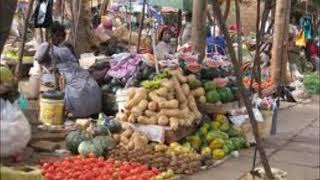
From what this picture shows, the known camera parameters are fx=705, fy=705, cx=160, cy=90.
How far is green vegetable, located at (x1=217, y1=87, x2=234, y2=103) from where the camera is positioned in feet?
32.0

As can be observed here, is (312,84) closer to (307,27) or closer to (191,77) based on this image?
(307,27)

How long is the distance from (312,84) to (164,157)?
9.66 metres

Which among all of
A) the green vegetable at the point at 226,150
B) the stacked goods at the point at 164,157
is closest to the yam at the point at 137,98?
the stacked goods at the point at 164,157

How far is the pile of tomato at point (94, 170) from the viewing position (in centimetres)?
710

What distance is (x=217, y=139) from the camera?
9156mm

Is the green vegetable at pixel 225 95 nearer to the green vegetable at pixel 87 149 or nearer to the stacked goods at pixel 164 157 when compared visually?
the stacked goods at pixel 164 157

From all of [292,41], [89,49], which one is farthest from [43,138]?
[292,41]

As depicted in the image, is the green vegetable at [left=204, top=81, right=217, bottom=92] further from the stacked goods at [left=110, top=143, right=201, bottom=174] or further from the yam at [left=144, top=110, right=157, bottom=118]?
the stacked goods at [left=110, top=143, right=201, bottom=174]

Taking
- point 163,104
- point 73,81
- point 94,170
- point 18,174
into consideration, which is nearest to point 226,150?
point 163,104

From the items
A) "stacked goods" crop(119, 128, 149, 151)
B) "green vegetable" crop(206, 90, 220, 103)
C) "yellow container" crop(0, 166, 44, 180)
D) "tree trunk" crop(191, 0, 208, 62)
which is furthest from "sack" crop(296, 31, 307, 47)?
"yellow container" crop(0, 166, 44, 180)

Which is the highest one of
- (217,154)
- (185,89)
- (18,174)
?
(18,174)

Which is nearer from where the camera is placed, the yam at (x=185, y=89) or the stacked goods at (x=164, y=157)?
the stacked goods at (x=164, y=157)

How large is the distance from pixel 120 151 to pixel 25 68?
6865 mm

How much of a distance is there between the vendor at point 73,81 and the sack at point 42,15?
0.30m
